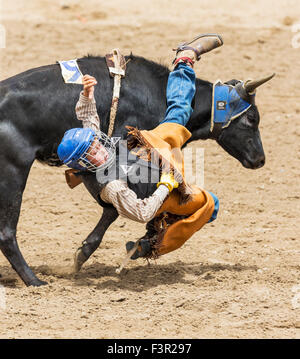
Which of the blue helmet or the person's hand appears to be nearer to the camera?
the blue helmet

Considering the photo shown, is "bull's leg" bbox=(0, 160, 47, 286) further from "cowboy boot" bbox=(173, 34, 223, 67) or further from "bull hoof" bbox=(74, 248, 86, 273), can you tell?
"cowboy boot" bbox=(173, 34, 223, 67)

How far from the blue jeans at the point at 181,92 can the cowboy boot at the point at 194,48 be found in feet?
0.29

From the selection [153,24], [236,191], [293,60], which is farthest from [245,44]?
[236,191]

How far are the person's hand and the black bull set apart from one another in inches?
16.9

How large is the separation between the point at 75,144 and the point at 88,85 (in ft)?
2.08

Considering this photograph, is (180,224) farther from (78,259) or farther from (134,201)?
(78,259)

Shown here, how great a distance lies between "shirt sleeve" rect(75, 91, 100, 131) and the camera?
5.66 metres

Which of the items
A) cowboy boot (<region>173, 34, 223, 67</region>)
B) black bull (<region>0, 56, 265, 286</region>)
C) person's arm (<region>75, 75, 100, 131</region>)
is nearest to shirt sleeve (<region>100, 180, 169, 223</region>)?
black bull (<region>0, 56, 265, 286</region>)

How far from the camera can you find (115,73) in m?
6.21

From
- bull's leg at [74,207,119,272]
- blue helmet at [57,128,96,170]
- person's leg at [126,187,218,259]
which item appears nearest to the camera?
blue helmet at [57,128,96,170]

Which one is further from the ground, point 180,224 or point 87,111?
point 87,111

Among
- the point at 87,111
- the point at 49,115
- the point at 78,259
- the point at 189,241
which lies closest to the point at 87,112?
the point at 87,111

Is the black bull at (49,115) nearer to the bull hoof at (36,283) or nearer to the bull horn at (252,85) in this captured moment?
the bull hoof at (36,283)

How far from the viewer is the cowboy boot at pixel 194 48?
21.3 feet
